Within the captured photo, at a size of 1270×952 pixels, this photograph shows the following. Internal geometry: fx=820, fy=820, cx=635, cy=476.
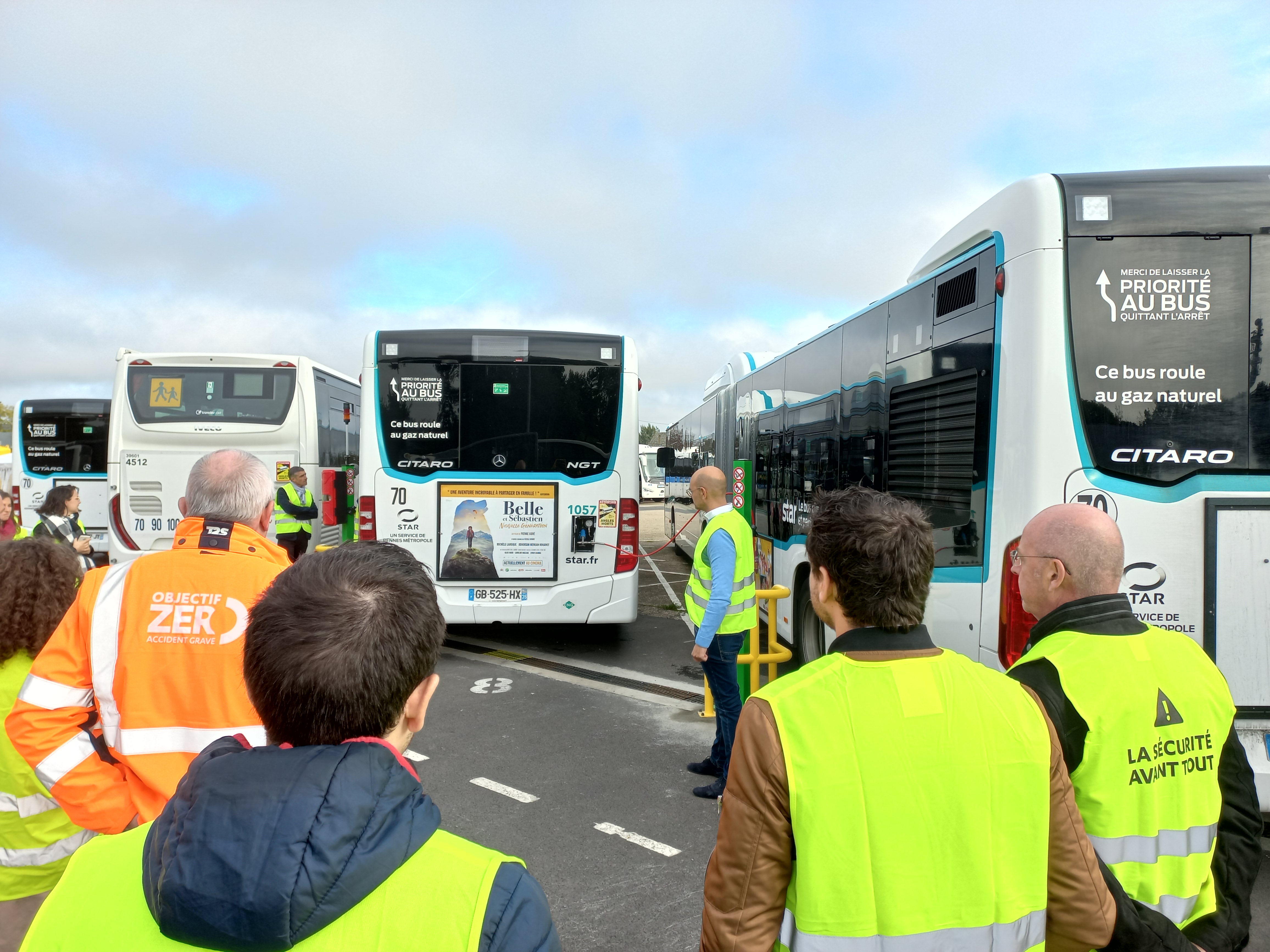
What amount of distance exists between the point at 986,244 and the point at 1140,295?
791mm

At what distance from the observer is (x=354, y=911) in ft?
3.28

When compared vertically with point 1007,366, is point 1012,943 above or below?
below

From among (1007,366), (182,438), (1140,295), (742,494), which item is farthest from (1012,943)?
(182,438)

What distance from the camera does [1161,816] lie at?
193 cm

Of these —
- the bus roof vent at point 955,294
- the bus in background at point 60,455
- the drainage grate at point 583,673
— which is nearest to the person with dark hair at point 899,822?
the bus roof vent at point 955,294

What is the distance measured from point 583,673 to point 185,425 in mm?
7102

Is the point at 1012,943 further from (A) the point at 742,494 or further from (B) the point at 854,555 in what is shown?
(A) the point at 742,494

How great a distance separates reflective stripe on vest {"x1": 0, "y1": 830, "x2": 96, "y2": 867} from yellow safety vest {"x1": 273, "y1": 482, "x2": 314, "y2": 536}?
9612 mm

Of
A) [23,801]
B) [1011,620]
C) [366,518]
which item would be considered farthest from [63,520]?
[1011,620]

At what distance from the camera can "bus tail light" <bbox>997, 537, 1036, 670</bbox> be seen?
12.1 feet

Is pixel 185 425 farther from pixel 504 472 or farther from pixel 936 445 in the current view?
pixel 936 445

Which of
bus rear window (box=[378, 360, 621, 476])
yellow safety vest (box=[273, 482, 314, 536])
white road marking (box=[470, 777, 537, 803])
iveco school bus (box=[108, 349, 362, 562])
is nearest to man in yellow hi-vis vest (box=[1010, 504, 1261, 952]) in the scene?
Result: white road marking (box=[470, 777, 537, 803])

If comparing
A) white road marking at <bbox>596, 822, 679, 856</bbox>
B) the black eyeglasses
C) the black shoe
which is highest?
the black eyeglasses

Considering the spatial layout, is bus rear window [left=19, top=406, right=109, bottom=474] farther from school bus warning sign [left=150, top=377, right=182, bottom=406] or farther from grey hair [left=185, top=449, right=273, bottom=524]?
grey hair [left=185, top=449, right=273, bottom=524]
